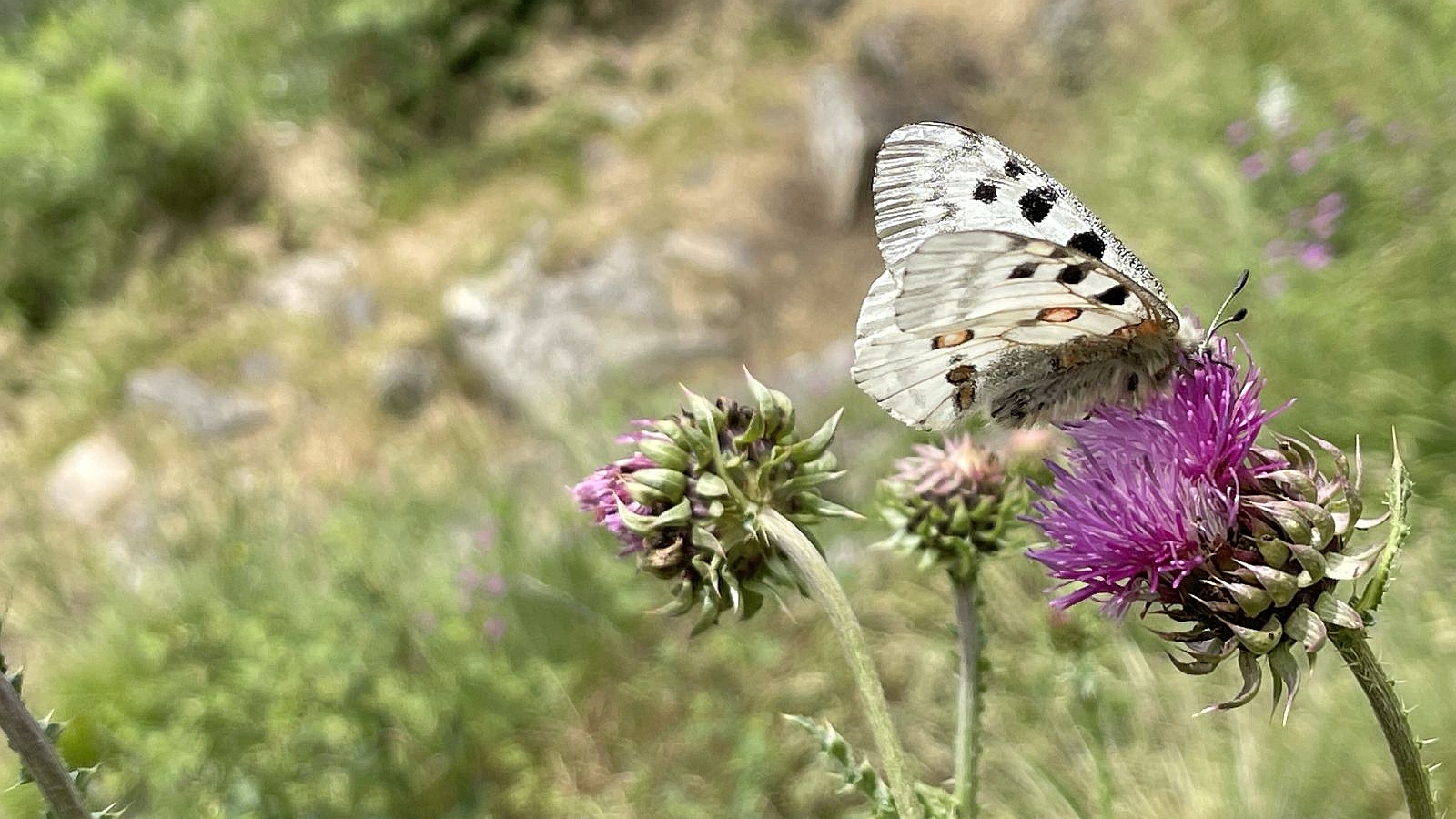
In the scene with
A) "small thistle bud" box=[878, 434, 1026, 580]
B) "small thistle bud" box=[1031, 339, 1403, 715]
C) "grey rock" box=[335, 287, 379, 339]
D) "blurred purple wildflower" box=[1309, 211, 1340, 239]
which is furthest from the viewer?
→ "grey rock" box=[335, 287, 379, 339]

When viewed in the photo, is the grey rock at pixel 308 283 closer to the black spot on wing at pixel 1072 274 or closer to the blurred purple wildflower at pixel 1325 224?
the blurred purple wildflower at pixel 1325 224

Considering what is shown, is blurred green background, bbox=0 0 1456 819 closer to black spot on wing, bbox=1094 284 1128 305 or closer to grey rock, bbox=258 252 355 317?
grey rock, bbox=258 252 355 317

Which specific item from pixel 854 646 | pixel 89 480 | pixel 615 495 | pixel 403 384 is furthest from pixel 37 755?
pixel 89 480

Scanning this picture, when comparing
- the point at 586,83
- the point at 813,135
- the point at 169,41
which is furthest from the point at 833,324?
the point at 169,41

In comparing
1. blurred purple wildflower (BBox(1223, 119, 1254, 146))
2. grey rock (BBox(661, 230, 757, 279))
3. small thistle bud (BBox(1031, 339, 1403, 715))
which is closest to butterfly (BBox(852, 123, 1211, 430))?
small thistle bud (BBox(1031, 339, 1403, 715))

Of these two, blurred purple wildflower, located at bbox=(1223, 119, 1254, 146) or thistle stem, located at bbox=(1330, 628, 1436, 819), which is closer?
thistle stem, located at bbox=(1330, 628, 1436, 819)

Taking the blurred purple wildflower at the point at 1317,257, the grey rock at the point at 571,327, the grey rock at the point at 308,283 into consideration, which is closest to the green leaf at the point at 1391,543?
the blurred purple wildflower at the point at 1317,257
